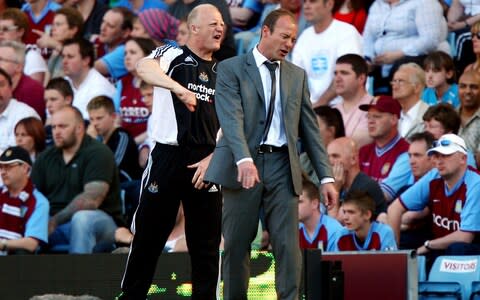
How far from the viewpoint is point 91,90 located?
15.5m

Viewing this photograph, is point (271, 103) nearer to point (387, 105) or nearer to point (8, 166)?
point (387, 105)

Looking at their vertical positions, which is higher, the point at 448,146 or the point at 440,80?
the point at 440,80

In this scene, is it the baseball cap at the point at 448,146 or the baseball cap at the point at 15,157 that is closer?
the baseball cap at the point at 448,146

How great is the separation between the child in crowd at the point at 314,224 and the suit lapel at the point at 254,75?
326cm

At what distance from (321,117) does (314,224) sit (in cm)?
167

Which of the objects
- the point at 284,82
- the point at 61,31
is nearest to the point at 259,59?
the point at 284,82

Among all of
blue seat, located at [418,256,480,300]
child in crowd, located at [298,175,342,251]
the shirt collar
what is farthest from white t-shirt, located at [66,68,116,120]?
the shirt collar

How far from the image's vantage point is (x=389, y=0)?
14234mm

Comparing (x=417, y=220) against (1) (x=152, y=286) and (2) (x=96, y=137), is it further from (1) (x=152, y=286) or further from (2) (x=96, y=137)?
(2) (x=96, y=137)

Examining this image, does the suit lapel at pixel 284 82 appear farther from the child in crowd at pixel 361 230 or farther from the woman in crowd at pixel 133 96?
the woman in crowd at pixel 133 96

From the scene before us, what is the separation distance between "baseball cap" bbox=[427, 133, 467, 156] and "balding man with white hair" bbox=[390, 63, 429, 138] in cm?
197

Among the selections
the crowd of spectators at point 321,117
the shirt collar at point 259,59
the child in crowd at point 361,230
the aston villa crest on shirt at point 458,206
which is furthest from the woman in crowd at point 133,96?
the shirt collar at point 259,59

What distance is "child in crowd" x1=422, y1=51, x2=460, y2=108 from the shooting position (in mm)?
13156

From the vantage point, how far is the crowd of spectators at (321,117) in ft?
37.2
